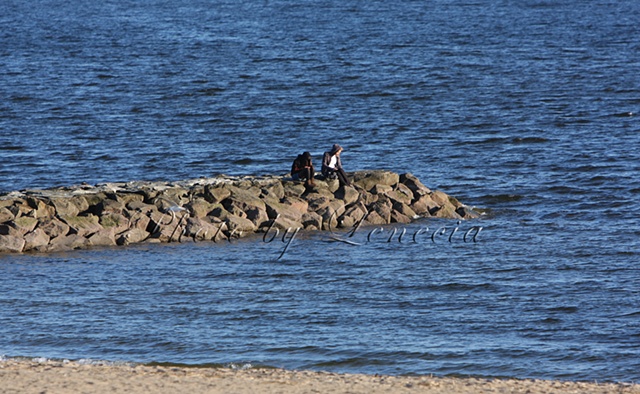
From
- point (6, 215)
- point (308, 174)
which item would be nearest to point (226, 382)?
point (6, 215)

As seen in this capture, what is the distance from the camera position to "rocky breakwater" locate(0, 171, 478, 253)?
23188mm

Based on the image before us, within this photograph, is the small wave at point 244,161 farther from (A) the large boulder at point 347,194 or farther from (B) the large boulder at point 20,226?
(B) the large boulder at point 20,226

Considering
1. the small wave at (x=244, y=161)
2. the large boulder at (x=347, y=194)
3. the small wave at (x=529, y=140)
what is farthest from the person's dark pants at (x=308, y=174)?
the small wave at (x=529, y=140)

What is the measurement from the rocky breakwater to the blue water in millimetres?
655

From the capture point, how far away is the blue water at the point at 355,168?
17047mm

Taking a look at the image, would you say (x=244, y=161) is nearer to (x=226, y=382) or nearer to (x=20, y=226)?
(x=20, y=226)

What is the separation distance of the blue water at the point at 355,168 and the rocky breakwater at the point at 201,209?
66cm

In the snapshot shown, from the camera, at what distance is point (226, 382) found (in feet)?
45.4

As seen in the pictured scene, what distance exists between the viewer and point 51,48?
6644 centimetres

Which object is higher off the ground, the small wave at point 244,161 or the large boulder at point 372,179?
the large boulder at point 372,179

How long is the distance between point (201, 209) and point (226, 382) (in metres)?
11.3

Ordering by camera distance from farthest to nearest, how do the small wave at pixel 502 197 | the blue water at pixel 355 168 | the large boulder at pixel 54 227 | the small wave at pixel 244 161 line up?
the small wave at pixel 244 161 < the small wave at pixel 502 197 < the large boulder at pixel 54 227 < the blue water at pixel 355 168

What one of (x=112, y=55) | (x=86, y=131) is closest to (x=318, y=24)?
(x=112, y=55)

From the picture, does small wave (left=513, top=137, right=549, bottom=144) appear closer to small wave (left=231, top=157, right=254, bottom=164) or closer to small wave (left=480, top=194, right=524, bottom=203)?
small wave (left=480, top=194, right=524, bottom=203)
